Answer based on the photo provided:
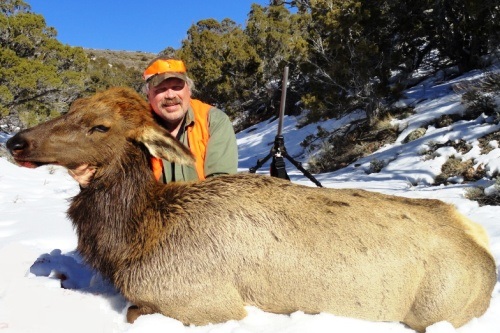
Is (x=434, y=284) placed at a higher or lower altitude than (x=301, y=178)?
higher

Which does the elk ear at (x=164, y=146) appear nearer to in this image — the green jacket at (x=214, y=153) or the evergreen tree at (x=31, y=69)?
the green jacket at (x=214, y=153)

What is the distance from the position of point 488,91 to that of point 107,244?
10.7 m

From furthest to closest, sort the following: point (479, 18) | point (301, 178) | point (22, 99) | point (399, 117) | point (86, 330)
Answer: point (22, 99) < point (399, 117) < point (479, 18) < point (301, 178) < point (86, 330)

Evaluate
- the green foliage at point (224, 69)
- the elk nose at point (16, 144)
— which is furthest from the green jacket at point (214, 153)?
the green foliage at point (224, 69)

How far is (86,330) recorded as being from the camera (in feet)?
8.34

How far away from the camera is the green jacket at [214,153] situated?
3576 mm

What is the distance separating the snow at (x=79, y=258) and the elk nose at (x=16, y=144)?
99cm

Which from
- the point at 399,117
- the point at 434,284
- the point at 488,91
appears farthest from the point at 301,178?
the point at 434,284

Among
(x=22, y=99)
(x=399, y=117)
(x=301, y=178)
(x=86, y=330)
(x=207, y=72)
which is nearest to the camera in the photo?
(x=86, y=330)

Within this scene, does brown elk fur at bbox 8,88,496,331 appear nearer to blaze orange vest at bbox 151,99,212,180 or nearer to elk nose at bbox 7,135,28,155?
elk nose at bbox 7,135,28,155

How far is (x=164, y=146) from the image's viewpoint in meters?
2.65

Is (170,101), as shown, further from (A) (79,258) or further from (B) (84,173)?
(A) (79,258)

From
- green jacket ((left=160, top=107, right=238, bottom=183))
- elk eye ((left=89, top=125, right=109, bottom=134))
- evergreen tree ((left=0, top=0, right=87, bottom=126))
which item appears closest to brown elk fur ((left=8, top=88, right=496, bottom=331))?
elk eye ((left=89, top=125, right=109, bottom=134))

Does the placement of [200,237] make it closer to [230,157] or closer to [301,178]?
[230,157]
